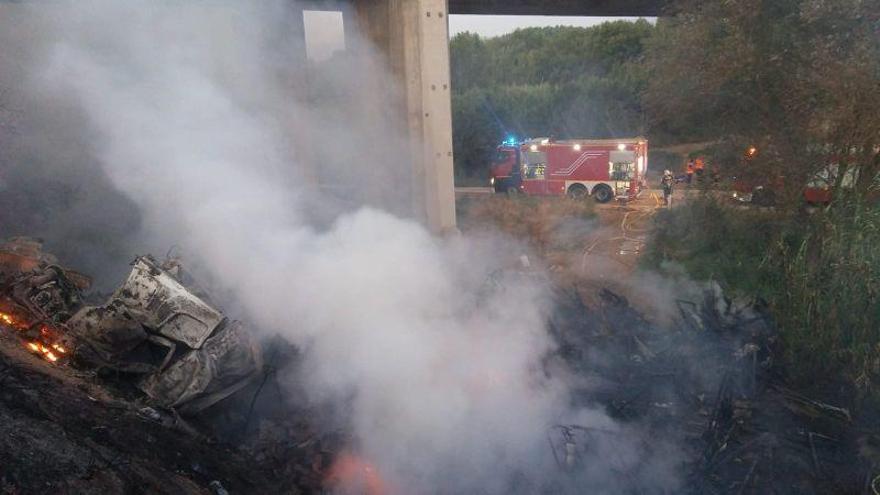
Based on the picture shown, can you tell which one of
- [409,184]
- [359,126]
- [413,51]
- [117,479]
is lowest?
[117,479]

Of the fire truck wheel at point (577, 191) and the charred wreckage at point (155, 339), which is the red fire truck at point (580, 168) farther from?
the charred wreckage at point (155, 339)

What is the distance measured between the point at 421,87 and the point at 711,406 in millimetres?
5611

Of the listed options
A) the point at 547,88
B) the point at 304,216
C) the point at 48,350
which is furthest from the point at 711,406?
the point at 547,88

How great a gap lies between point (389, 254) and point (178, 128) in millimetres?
3164

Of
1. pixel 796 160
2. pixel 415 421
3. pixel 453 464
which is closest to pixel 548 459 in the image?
pixel 453 464

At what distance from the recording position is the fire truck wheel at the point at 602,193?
16.7 metres

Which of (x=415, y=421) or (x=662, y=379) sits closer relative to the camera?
(x=415, y=421)

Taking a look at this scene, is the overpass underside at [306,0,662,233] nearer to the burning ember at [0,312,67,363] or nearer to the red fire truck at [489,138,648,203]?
the burning ember at [0,312,67,363]

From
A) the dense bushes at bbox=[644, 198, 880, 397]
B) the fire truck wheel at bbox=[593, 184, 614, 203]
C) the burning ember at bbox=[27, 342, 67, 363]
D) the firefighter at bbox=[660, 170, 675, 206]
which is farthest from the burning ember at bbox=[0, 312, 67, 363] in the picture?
the fire truck wheel at bbox=[593, 184, 614, 203]

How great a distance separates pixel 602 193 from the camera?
16.8 metres

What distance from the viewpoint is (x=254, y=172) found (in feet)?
23.4

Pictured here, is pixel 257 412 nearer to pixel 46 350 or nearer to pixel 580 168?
pixel 46 350

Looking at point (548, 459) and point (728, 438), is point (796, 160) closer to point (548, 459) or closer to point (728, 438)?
point (728, 438)

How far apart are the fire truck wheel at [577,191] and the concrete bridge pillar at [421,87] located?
9.42 metres
